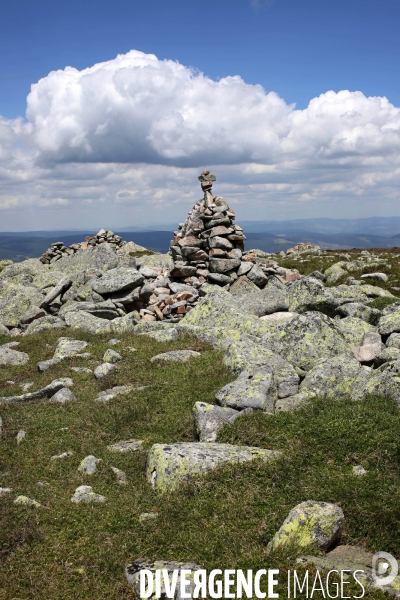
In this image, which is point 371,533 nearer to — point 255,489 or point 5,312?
point 255,489

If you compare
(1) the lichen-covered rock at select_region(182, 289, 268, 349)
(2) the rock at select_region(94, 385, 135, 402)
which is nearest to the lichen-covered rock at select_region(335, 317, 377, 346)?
→ (1) the lichen-covered rock at select_region(182, 289, 268, 349)

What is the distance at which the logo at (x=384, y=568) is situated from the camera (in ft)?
24.3

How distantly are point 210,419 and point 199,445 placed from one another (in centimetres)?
146

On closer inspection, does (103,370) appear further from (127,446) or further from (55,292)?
(55,292)

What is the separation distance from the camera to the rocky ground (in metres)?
8.33

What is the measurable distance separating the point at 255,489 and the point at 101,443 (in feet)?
16.0

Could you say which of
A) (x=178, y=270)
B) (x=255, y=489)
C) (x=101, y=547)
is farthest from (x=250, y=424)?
(x=178, y=270)

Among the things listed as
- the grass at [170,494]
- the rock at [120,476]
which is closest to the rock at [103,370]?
the grass at [170,494]

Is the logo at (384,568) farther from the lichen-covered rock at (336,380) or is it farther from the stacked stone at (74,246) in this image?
the stacked stone at (74,246)

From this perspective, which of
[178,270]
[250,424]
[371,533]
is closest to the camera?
[371,533]

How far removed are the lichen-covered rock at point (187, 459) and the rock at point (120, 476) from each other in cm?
56

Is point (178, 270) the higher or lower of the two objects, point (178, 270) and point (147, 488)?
the higher

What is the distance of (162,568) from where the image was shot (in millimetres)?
7867

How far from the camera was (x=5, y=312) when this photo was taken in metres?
30.6
